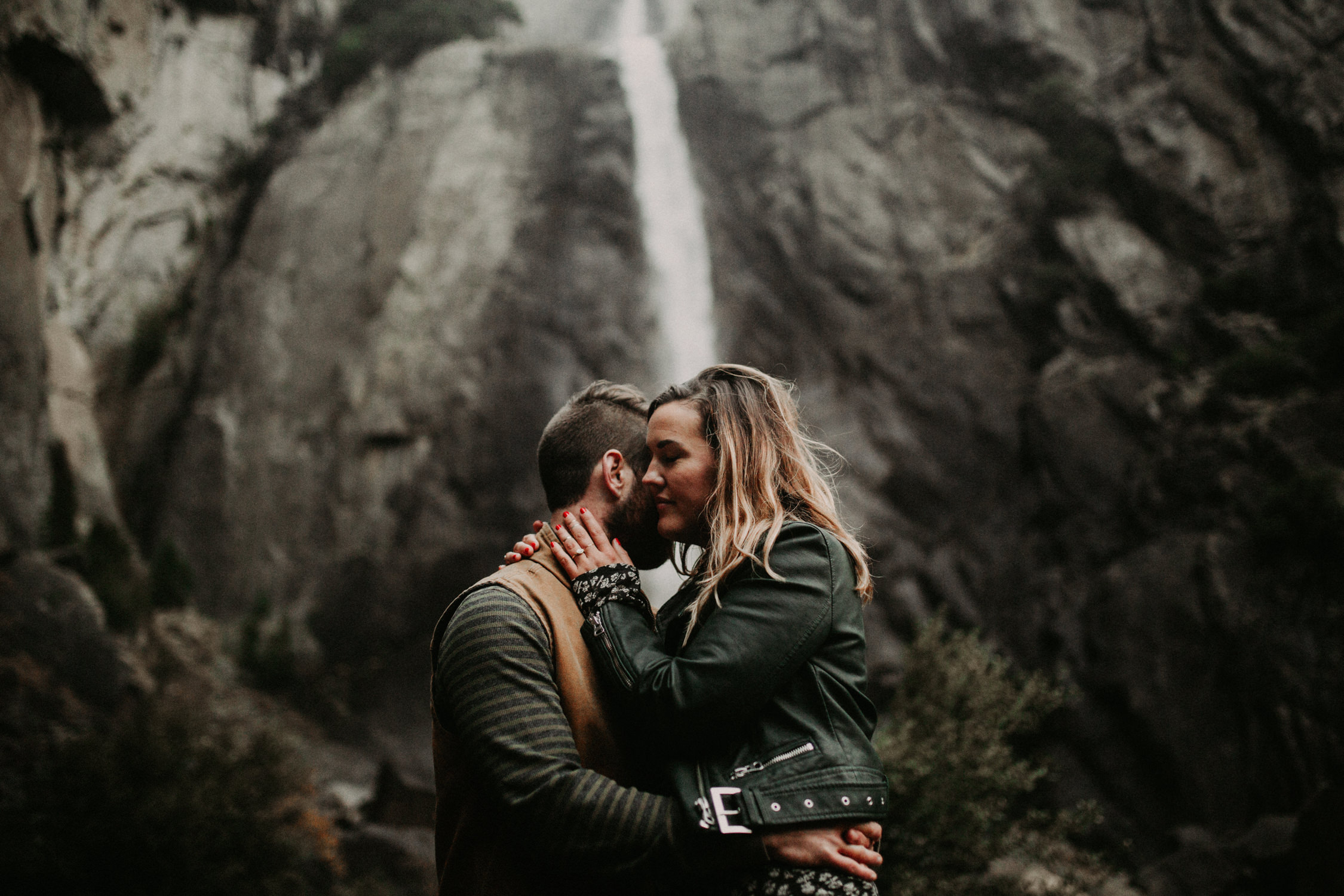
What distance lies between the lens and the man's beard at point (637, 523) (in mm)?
2453

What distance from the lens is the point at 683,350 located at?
53.9 feet

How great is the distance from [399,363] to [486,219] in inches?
150

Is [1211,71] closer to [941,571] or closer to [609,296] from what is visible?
[941,571]

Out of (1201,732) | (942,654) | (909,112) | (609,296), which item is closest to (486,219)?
(609,296)

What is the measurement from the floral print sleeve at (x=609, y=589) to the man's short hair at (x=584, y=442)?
1.20ft

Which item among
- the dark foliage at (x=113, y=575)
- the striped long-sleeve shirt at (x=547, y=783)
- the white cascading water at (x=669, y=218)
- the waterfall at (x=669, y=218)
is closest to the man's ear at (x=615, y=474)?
the striped long-sleeve shirt at (x=547, y=783)

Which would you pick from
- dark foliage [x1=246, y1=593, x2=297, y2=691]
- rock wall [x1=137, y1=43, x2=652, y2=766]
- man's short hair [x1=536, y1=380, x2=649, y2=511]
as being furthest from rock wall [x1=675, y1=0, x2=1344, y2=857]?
dark foliage [x1=246, y1=593, x2=297, y2=691]

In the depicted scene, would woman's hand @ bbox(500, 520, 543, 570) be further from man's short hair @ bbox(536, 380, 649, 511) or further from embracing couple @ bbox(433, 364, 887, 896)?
man's short hair @ bbox(536, 380, 649, 511)

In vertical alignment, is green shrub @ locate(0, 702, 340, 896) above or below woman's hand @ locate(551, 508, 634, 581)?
below

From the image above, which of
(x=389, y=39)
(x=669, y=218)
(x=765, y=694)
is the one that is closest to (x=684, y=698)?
(x=765, y=694)

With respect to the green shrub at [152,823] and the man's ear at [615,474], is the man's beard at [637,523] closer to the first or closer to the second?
the man's ear at [615,474]

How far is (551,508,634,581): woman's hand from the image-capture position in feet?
7.29

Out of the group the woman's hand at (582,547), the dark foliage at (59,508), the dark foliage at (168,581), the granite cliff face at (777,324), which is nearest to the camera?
the woman's hand at (582,547)

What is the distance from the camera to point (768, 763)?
1.87 meters
